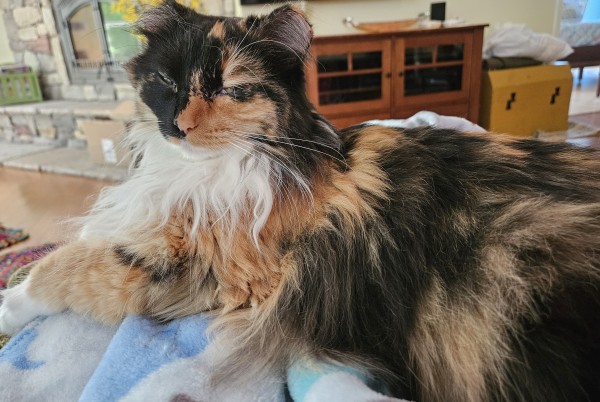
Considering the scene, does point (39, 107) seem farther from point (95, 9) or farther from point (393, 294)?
point (393, 294)

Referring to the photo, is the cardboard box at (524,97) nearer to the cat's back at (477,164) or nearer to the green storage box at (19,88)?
the cat's back at (477,164)

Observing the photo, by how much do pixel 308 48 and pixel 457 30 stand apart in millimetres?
2669

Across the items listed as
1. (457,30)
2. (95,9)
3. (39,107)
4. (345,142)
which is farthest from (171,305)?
(39,107)

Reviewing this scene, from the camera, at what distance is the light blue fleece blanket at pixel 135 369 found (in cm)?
65

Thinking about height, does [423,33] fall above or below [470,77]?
above

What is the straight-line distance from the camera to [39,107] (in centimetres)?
430

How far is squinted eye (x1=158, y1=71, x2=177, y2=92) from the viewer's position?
0.88m

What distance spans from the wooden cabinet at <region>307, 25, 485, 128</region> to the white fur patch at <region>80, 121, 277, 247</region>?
2117mm

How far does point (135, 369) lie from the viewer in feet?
2.27

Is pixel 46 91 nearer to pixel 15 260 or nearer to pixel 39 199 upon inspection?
pixel 39 199

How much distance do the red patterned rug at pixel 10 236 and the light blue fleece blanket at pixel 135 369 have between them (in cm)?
161

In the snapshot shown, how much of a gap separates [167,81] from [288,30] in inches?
10.7

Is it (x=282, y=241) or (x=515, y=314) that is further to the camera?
(x=282, y=241)

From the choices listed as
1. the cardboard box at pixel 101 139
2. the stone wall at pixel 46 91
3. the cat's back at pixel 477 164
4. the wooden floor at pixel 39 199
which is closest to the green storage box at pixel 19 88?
the stone wall at pixel 46 91
